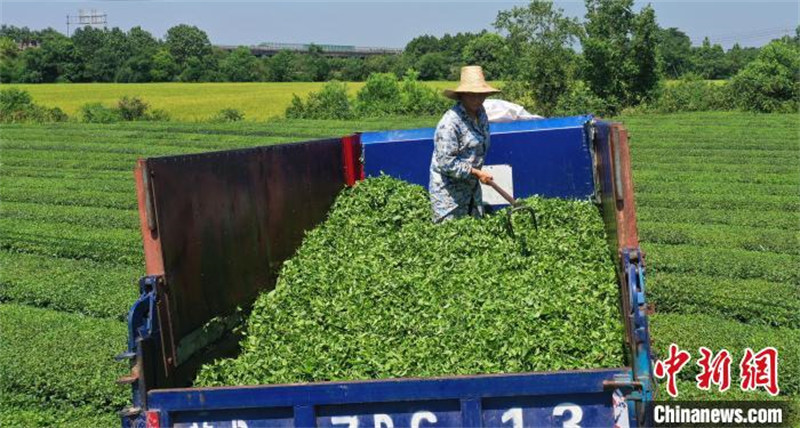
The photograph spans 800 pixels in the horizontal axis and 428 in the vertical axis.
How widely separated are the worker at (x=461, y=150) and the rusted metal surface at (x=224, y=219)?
954 millimetres

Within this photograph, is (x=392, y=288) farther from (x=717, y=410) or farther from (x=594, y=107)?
(x=594, y=107)

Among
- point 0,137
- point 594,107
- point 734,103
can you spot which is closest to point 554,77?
point 594,107

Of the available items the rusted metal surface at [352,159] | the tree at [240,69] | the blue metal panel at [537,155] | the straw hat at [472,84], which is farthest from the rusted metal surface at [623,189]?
the tree at [240,69]

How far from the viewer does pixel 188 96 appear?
5150 centimetres

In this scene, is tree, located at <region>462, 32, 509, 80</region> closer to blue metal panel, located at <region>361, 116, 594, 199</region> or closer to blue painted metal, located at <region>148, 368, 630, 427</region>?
blue metal panel, located at <region>361, 116, 594, 199</region>

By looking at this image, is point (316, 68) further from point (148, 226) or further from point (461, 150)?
point (148, 226)

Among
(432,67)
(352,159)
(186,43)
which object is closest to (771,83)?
(352,159)

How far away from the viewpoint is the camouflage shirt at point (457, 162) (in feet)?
20.2

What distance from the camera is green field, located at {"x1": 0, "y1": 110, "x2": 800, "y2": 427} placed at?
6.26 m

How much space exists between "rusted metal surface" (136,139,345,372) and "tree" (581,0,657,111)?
1324 inches

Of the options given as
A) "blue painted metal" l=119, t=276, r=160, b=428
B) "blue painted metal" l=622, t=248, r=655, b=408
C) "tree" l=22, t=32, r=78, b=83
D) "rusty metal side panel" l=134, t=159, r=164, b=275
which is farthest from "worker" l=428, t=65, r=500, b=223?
"tree" l=22, t=32, r=78, b=83

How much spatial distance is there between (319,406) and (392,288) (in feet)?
6.03

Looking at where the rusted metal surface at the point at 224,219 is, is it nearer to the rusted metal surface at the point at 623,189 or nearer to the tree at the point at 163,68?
the rusted metal surface at the point at 623,189

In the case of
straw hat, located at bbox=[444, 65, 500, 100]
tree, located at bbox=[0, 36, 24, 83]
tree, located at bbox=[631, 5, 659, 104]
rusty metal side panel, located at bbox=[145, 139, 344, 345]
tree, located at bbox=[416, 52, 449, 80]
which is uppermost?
tree, located at bbox=[0, 36, 24, 83]
